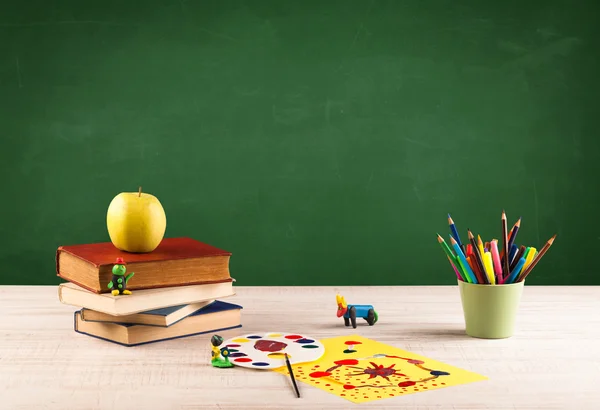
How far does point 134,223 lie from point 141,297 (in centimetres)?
14

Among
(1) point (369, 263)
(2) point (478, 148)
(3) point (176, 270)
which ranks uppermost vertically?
(2) point (478, 148)

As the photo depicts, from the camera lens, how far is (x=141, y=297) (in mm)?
1300

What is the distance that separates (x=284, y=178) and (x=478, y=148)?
27.6 inches

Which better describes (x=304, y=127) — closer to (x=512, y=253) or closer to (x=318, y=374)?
(x=512, y=253)

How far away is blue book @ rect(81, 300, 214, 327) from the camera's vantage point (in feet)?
4.26

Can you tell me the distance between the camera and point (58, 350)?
4.13 ft

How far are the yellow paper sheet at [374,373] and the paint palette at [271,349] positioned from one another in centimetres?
2

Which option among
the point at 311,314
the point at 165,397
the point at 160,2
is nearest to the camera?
the point at 165,397

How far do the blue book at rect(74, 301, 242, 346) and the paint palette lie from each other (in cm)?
7

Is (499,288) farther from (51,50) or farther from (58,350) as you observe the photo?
(51,50)

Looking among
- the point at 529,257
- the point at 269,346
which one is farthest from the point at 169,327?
the point at 529,257

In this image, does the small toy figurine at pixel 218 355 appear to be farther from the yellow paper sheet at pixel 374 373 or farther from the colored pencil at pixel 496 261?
the colored pencil at pixel 496 261

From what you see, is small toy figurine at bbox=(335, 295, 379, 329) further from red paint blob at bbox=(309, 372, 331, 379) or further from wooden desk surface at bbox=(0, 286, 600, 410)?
red paint blob at bbox=(309, 372, 331, 379)

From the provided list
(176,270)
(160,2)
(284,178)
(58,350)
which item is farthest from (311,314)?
(160,2)
